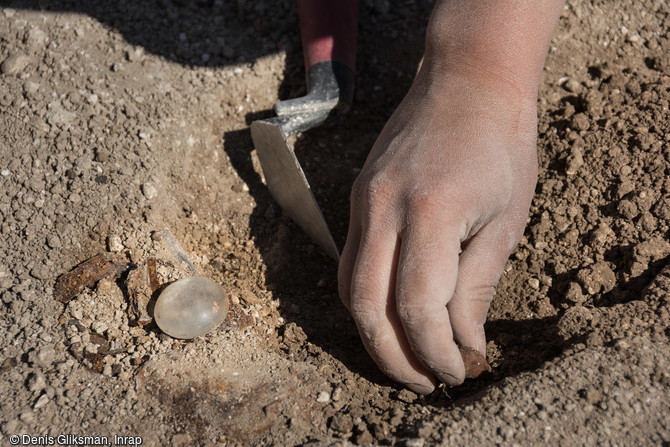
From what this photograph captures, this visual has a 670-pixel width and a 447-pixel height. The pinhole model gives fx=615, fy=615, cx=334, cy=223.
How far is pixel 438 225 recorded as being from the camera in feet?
5.27

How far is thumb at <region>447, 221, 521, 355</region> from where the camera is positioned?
1.71 metres

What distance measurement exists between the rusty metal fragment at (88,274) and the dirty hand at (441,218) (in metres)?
0.77

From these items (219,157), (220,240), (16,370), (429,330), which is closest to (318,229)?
(220,240)

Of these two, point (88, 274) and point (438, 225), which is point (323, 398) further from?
point (88, 274)

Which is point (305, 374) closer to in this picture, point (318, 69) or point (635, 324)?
point (635, 324)

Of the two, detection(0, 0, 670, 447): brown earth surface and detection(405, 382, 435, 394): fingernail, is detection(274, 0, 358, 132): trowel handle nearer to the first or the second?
detection(0, 0, 670, 447): brown earth surface

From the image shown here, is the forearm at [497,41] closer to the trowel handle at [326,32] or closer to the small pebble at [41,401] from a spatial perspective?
the trowel handle at [326,32]

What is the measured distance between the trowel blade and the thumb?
1.60 ft

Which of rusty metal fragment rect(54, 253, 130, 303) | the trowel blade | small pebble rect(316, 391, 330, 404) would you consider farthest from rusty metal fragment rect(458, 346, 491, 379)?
rusty metal fragment rect(54, 253, 130, 303)

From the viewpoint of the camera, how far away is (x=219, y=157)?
236 centimetres

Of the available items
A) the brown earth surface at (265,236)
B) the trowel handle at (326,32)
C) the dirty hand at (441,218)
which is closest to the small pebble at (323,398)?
the brown earth surface at (265,236)

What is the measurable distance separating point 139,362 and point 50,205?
0.70m

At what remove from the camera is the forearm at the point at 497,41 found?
1860mm

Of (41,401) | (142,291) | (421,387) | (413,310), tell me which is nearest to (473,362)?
(421,387)
